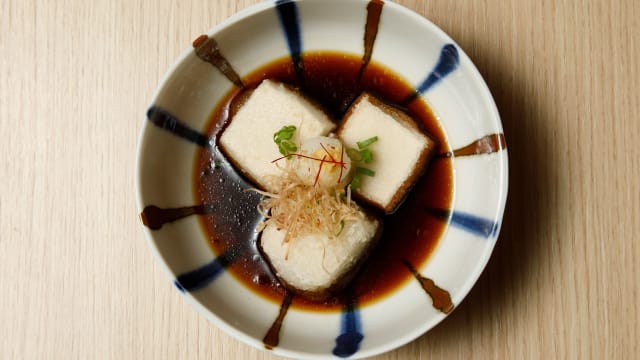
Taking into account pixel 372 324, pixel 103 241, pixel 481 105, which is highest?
pixel 481 105

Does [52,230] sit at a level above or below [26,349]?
above

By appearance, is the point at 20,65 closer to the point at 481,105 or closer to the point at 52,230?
the point at 52,230

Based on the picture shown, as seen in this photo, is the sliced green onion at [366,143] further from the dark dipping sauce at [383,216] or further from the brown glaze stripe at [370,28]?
the brown glaze stripe at [370,28]

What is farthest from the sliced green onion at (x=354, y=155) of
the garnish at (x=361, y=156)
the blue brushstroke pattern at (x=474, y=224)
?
the blue brushstroke pattern at (x=474, y=224)

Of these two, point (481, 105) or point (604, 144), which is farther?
point (604, 144)

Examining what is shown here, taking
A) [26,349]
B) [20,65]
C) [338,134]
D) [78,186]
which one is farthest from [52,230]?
[338,134]
